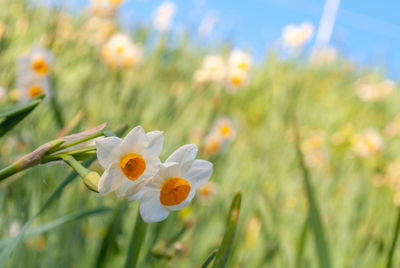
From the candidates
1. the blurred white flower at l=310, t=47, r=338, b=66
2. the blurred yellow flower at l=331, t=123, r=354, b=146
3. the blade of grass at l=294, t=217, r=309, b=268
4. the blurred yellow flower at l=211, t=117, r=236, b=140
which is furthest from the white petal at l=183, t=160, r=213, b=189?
the blurred white flower at l=310, t=47, r=338, b=66

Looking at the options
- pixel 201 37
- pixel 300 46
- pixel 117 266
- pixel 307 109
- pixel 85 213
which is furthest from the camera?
pixel 201 37

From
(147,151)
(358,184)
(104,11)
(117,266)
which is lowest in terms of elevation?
(117,266)

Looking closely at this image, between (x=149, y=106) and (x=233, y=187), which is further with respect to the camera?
(x=149, y=106)

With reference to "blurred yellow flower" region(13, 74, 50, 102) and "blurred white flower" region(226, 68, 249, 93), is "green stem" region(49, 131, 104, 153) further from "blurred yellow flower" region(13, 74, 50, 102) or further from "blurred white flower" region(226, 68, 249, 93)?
"blurred white flower" region(226, 68, 249, 93)

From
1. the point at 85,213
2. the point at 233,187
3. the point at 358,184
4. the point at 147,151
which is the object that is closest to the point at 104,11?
the point at 233,187

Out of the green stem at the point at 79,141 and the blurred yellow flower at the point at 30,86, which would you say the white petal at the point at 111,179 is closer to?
the green stem at the point at 79,141

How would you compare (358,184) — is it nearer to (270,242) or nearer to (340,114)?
(270,242)
